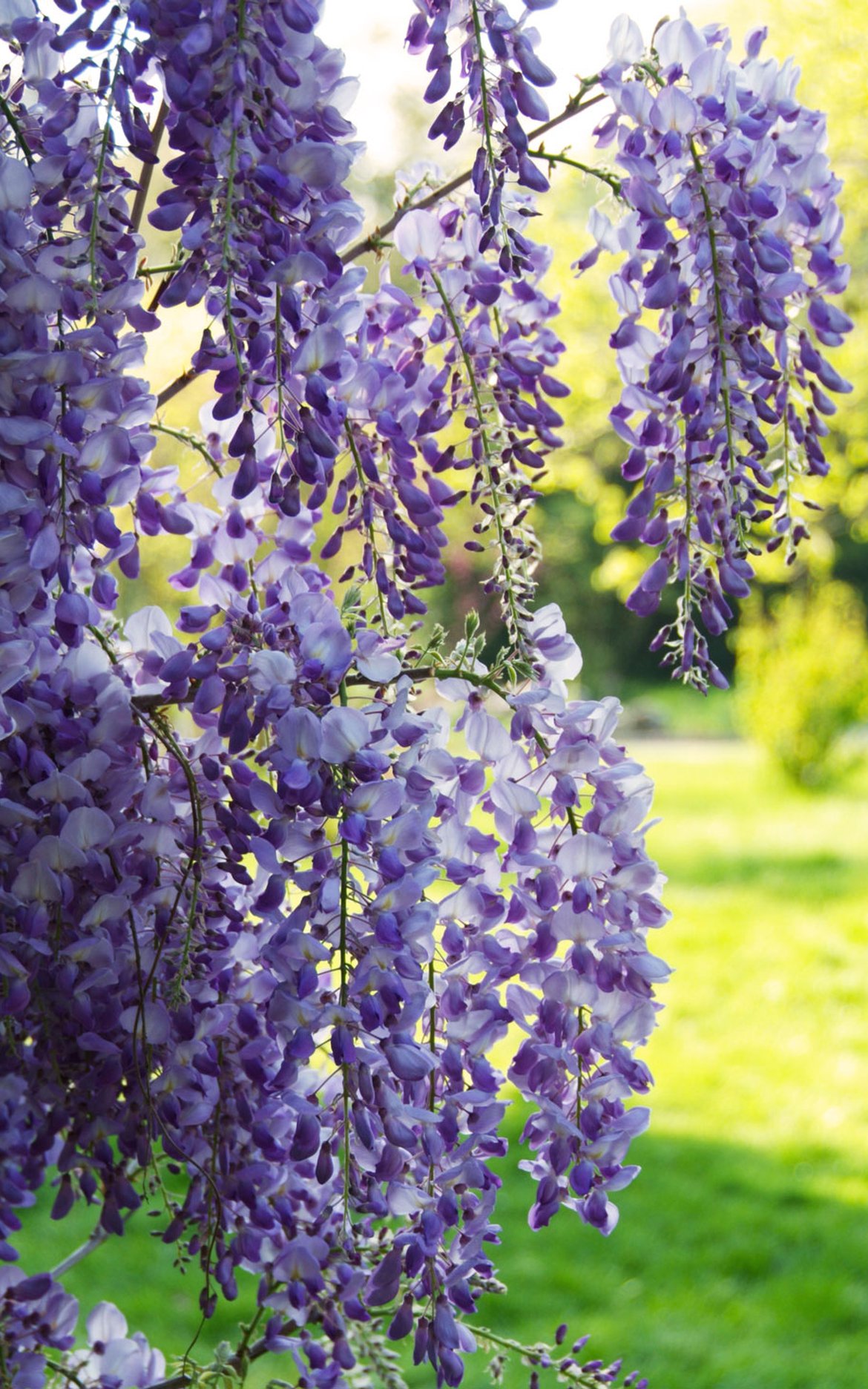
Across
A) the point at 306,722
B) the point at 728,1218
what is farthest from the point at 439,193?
the point at 728,1218

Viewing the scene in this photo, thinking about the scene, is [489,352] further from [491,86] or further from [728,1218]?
[728,1218]

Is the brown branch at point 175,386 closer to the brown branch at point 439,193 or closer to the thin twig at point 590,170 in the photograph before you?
the brown branch at point 439,193

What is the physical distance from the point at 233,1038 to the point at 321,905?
0.23 meters

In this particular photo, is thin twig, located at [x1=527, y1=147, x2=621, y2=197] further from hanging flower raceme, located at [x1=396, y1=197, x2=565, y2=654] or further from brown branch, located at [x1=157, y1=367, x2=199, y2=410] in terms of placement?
brown branch, located at [x1=157, y1=367, x2=199, y2=410]

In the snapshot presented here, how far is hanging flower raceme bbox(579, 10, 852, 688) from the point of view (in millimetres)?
970

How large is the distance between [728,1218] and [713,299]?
2.96 metres

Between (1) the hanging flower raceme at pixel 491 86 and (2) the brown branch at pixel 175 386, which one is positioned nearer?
(1) the hanging flower raceme at pixel 491 86

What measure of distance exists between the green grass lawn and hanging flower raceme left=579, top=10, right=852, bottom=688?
2156 millimetres

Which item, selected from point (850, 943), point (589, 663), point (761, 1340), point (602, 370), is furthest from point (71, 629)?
point (589, 663)

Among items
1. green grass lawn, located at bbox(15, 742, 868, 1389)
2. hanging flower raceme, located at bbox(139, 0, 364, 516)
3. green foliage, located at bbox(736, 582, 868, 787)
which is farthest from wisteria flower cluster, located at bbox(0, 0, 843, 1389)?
green foliage, located at bbox(736, 582, 868, 787)

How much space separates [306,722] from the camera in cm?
85

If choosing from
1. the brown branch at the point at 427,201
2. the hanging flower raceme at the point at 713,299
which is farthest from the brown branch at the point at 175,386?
the hanging flower raceme at the point at 713,299

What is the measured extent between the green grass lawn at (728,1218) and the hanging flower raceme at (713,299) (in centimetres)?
216

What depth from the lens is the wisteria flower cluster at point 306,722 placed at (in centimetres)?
87
